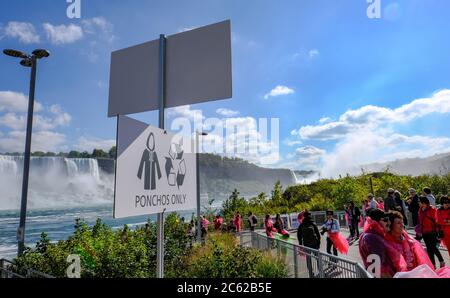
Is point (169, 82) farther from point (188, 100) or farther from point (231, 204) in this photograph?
point (231, 204)

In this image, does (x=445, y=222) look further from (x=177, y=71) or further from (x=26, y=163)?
(x=26, y=163)

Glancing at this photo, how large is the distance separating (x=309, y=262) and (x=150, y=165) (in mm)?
4373

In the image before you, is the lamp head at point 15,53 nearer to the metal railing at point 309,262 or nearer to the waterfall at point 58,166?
the metal railing at point 309,262

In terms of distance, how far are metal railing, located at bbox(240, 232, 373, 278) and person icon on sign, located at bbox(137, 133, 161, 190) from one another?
2.58 metres

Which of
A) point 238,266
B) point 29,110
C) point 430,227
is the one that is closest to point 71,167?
point 29,110

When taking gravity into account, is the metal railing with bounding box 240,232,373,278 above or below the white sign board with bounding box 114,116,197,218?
below

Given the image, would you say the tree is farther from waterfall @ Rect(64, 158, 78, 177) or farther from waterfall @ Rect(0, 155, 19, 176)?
waterfall @ Rect(64, 158, 78, 177)

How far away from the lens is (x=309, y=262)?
19.1ft

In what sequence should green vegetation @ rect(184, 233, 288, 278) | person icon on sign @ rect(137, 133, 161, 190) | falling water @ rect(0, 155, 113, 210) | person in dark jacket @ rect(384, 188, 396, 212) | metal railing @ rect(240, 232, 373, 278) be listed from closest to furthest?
1. person icon on sign @ rect(137, 133, 161, 190)
2. metal railing @ rect(240, 232, 373, 278)
3. green vegetation @ rect(184, 233, 288, 278)
4. person in dark jacket @ rect(384, 188, 396, 212)
5. falling water @ rect(0, 155, 113, 210)

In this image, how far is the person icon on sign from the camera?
8.33 ft

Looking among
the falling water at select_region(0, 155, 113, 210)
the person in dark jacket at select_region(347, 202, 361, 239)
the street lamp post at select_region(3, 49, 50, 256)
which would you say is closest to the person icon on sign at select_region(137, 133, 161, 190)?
the street lamp post at select_region(3, 49, 50, 256)

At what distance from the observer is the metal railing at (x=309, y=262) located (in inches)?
171

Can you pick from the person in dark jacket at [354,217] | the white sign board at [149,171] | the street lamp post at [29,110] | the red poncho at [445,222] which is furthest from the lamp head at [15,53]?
the person in dark jacket at [354,217]
